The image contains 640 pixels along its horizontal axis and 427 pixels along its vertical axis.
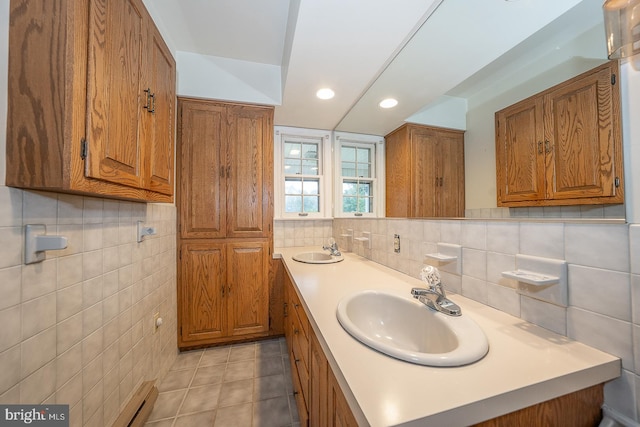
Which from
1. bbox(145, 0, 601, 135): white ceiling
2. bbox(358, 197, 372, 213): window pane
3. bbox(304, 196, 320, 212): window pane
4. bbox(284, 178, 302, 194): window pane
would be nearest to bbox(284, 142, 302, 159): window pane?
bbox(284, 178, 302, 194): window pane

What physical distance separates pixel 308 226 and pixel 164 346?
153 cm

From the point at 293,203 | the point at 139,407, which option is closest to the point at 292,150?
the point at 293,203

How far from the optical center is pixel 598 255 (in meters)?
0.55

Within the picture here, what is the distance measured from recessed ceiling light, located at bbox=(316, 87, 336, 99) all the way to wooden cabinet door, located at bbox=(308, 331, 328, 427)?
165 centimetres

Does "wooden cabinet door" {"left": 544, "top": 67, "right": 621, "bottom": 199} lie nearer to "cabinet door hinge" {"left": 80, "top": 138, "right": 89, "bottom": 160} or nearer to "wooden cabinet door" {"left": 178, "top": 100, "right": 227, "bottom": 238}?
"cabinet door hinge" {"left": 80, "top": 138, "right": 89, "bottom": 160}

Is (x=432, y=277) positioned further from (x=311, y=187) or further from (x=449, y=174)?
(x=311, y=187)

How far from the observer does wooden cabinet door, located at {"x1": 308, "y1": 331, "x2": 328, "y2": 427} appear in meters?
0.68

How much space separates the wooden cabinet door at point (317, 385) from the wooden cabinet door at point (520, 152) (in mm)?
861

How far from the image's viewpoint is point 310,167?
2.39 meters

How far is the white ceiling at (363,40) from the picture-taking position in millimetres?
935

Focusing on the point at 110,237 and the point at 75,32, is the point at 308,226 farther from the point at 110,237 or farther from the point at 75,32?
the point at 75,32

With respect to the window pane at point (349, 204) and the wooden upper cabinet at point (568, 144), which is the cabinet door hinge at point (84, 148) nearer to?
the wooden upper cabinet at point (568, 144)

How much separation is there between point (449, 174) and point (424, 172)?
20cm

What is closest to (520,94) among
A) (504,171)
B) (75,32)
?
(504,171)
